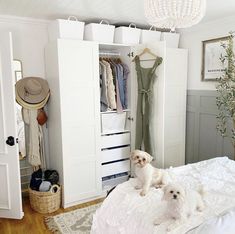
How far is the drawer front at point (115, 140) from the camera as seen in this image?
10.5ft

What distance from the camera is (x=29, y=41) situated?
9.95 ft

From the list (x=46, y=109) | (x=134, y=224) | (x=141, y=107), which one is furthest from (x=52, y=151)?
(x=134, y=224)

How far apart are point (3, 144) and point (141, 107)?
163 centimetres

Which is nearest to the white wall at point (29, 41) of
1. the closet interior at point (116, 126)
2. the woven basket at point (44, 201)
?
the closet interior at point (116, 126)

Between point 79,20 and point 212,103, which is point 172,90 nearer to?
point 212,103

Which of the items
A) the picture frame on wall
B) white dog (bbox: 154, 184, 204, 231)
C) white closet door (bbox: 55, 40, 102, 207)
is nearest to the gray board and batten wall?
the picture frame on wall

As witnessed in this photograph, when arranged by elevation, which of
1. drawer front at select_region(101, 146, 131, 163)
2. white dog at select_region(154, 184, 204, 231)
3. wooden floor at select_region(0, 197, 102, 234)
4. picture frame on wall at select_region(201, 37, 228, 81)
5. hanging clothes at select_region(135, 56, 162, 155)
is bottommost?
wooden floor at select_region(0, 197, 102, 234)

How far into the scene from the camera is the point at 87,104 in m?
2.93

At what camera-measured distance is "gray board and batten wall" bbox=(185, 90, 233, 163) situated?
10.5 feet

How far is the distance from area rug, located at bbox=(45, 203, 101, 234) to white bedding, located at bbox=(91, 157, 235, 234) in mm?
664

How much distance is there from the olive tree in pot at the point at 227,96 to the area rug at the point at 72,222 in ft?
6.05

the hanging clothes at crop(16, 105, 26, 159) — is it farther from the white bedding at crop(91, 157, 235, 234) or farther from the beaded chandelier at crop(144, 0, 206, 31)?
the beaded chandelier at crop(144, 0, 206, 31)

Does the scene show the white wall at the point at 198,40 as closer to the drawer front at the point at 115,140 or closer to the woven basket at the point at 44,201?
the drawer front at the point at 115,140

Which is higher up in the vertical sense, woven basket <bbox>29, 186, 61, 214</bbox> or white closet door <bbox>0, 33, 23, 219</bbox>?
white closet door <bbox>0, 33, 23, 219</bbox>
